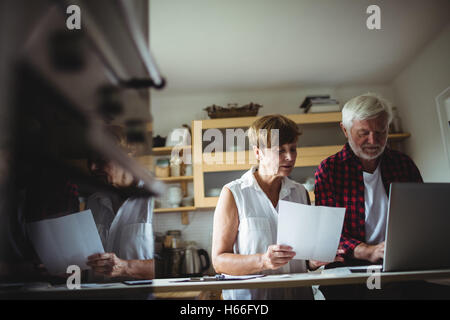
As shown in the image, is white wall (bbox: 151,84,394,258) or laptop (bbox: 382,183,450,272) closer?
laptop (bbox: 382,183,450,272)

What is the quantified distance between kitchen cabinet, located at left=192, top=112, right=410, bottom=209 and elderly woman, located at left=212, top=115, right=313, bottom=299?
149 cm

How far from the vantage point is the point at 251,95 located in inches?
120

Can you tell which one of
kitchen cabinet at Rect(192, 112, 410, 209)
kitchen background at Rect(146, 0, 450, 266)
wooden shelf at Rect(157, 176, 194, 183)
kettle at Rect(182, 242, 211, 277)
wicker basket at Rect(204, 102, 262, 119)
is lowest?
kettle at Rect(182, 242, 211, 277)

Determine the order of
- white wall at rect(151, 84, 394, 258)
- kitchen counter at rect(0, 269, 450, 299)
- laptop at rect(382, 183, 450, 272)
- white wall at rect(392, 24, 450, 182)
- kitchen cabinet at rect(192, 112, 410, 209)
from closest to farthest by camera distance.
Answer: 1. kitchen counter at rect(0, 269, 450, 299)
2. laptop at rect(382, 183, 450, 272)
3. white wall at rect(392, 24, 450, 182)
4. kitchen cabinet at rect(192, 112, 410, 209)
5. white wall at rect(151, 84, 394, 258)

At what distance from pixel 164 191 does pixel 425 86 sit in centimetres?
233

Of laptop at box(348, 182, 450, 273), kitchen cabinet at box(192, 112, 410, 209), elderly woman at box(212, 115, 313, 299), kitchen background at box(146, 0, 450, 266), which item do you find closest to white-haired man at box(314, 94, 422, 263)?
elderly woman at box(212, 115, 313, 299)

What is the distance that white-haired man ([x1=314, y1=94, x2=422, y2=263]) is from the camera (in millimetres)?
1237

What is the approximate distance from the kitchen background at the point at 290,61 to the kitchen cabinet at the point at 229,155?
0.21 metres

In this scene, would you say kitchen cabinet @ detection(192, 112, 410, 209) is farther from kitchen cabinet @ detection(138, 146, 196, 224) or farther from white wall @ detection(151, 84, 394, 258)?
white wall @ detection(151, 84, 394, 258)

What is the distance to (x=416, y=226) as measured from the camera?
82cm
